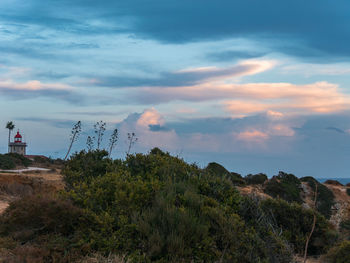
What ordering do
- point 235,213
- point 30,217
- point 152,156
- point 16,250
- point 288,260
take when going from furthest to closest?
point 152,156 < point 235,213 < point 288,260 < point 30,217 < point 16,250

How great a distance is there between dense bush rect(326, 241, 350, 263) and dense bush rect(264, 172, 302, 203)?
18.1 meters

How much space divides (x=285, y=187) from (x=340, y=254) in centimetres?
2030

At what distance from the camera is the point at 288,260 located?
8.56m

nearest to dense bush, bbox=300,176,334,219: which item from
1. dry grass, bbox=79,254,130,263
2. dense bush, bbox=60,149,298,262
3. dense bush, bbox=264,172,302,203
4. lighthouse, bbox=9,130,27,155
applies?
dense bush, bbox=264,172,302,203

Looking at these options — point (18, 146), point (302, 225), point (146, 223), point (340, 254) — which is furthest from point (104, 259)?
point (18, 146)

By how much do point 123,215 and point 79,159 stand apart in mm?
4086

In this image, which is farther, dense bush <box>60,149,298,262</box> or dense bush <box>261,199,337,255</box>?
dense bush <box>261,199,337,255</box>

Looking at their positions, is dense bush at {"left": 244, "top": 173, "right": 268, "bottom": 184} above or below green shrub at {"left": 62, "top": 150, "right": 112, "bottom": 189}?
below

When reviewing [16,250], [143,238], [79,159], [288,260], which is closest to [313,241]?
[288,260]

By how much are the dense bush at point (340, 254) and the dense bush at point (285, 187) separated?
59.3 feet

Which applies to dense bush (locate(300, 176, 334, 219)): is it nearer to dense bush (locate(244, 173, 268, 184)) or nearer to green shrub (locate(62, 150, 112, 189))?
dense bush (locate(244, 173, 268, 184))

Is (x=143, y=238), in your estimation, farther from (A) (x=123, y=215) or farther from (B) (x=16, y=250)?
(B) (x=16, y=250)

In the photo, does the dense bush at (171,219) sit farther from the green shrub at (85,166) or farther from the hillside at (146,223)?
the green shrub at (85,166)

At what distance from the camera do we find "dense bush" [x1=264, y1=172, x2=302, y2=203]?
92.3ft
